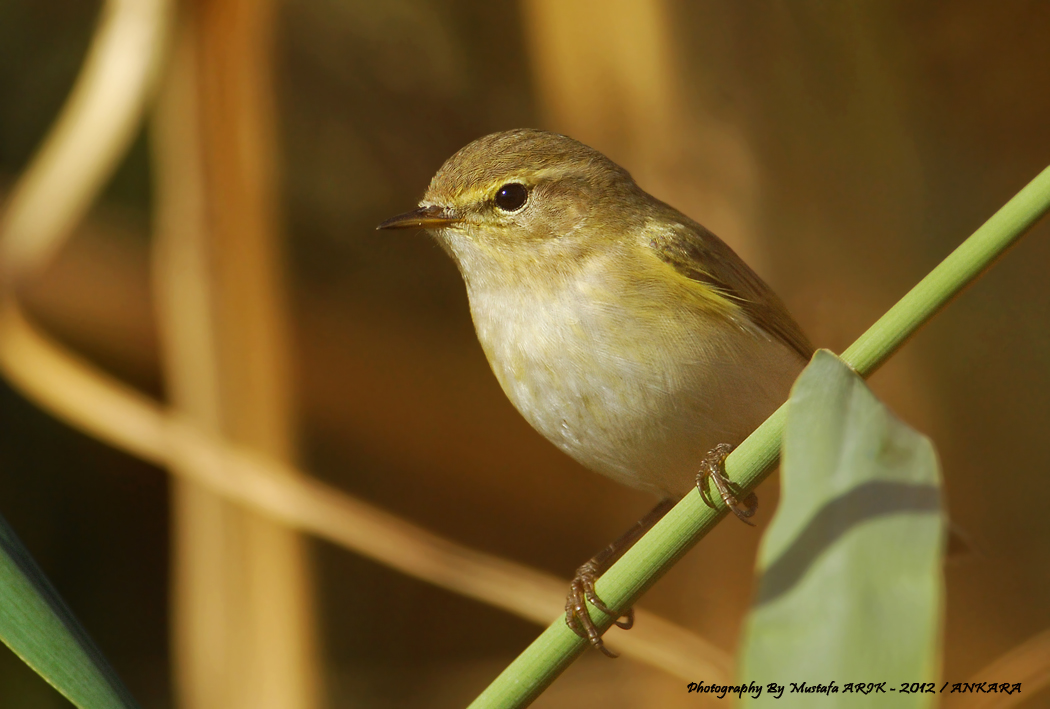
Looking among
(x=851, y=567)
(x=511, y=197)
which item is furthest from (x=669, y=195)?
(x=851, y=567)

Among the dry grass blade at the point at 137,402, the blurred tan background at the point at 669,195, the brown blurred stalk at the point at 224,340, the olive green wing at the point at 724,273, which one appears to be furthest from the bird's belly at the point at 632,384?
the blurred tan background at the point at 669,195

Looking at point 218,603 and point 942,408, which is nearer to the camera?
point 218,603

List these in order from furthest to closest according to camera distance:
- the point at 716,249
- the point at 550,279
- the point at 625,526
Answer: the point at 625,526 → the point at 716,249 → the point at 550,279

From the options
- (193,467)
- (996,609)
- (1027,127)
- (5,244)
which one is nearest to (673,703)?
(996,609)

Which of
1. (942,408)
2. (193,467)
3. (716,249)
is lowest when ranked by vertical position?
(193,467)

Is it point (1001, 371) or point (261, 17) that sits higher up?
point (1001, 371)

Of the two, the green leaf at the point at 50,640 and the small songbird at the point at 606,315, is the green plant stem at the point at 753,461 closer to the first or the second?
the green leaf at the point at 50,640

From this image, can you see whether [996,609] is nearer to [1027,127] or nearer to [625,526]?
[625,526]

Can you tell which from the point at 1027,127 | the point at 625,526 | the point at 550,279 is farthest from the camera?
the point at 625,526
